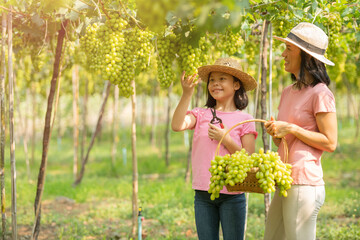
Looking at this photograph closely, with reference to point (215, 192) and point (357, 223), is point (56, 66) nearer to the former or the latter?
point (215, 192)

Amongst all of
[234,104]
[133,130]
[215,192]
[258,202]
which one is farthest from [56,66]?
[258,202]

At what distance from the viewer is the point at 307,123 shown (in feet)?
6.19

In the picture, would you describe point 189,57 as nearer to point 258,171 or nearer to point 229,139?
point 229,139

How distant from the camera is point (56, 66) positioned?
3.27 meters

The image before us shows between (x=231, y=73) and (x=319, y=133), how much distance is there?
0.65 metres

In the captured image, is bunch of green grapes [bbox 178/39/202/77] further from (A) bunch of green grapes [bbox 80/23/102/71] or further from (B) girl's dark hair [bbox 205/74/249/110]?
(A) bunch of green grapes [bbox 80/23/102/71]

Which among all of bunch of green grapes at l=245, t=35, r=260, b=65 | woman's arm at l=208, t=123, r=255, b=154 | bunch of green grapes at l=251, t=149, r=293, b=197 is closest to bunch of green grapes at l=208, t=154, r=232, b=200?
bunch of green grapes at l=251, t=149, r=293, b=197

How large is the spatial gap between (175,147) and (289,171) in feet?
35.9

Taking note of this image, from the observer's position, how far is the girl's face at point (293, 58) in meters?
1.94

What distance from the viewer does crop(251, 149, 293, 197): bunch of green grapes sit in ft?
5.68

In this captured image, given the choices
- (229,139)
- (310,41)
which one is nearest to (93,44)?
(229,139)

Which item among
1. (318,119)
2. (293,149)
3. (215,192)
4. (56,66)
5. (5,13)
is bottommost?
(215,192)

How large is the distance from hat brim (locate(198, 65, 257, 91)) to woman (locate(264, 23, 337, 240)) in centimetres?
31

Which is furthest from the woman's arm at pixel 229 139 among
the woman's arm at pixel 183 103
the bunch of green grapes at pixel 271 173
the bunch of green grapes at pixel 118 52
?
the bunch of green grapes at pixel 118 52
